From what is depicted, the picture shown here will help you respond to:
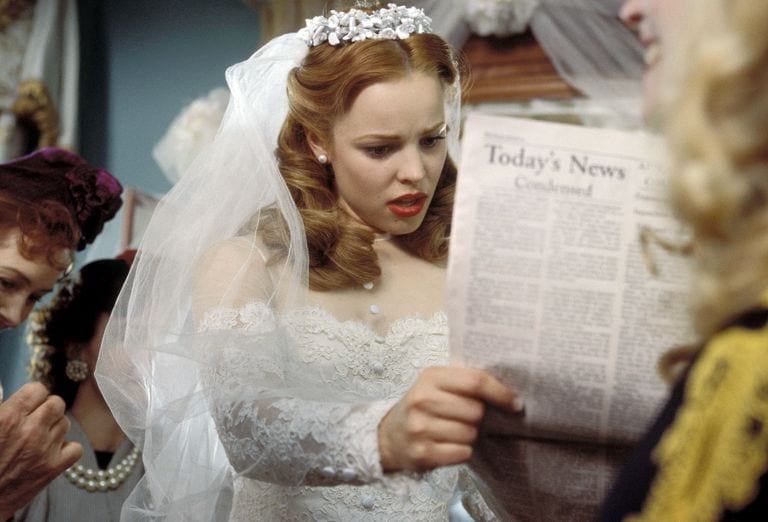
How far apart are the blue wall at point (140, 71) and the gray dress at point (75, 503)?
3.29 feet

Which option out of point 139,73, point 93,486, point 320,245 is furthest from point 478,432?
point 139,73

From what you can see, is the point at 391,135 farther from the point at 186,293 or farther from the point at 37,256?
the point at 37,256

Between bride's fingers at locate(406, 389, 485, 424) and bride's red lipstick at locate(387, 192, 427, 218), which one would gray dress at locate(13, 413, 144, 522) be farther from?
bride's fingers at locate(406, 389, 485, 424)

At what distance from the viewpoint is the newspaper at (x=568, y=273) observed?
2.98 ft

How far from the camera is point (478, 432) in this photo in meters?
0.99

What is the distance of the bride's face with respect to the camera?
1.41 metres

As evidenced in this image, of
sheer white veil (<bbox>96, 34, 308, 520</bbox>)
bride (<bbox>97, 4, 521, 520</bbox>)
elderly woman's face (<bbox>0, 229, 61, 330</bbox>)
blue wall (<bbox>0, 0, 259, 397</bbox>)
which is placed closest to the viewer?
bride (<bbox>97, 4, 521, 520</bbox>)

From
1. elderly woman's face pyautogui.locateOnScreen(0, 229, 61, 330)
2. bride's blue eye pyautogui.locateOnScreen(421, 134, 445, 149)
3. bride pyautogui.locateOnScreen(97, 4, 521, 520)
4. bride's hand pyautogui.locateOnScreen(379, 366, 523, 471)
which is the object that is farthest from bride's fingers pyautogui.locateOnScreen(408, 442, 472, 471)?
elderly woman's face pyautogui.locateOnScreen(0, 229, 61, 330)

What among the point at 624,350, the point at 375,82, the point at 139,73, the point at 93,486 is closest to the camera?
the point at 624,350

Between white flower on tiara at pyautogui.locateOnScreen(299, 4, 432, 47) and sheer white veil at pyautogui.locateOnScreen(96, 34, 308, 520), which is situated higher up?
white flower on tiara at pyautogui.locateOnScreen(299, 4, 432, 47)

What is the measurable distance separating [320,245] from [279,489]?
1.22 feet

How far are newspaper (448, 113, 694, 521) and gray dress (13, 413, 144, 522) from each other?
1229 millimetres

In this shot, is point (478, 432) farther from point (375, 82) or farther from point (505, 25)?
point (505, 25)

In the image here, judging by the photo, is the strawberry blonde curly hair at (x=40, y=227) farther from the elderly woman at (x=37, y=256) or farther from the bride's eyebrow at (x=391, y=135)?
the bride's eyebrow at (x=391, y=135)
